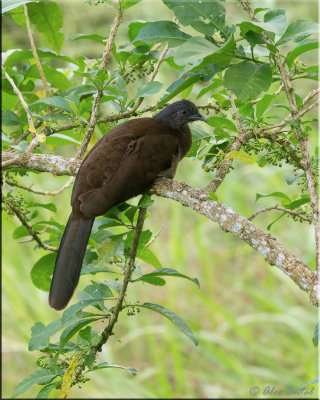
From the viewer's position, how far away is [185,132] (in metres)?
2.65

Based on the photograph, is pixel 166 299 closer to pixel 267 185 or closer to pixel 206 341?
pixel 206 341

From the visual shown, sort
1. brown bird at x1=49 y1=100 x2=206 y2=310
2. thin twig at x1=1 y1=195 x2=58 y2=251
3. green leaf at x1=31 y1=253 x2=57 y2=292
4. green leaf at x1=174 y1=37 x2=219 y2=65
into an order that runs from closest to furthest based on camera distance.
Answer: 1. green leaf at x1=174 y1=37 x2=219 y2=65
2. brown bird at x1=49 y1=100 x2=206 y2=310
3. thin twig at x1=1 y1=195 x2=58 y2=251
4. green leaf at x1=31 y1=253 x2=57 y2=292

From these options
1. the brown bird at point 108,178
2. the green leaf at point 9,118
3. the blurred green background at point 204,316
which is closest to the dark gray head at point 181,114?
the brown bird at point 108,178

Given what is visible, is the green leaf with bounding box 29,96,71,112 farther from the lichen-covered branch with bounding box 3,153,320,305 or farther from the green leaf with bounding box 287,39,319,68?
the green leaf with bounding box 287,39,319,68

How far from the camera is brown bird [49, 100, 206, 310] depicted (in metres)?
2.18

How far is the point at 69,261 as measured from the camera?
7.17 feet

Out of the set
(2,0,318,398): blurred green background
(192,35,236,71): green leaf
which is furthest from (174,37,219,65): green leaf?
(2,0,318,398): blurred green background

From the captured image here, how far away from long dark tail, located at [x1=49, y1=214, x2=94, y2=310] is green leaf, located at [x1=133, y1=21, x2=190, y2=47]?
742 millimetres

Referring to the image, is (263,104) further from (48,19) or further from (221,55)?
(48,19)

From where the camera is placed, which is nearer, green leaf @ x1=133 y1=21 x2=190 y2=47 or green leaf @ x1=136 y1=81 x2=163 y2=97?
green leaf @ x1=133 y1=21 x2=190 y2=47

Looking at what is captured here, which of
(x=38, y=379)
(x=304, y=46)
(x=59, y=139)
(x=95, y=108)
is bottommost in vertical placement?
(x=38, y=379)

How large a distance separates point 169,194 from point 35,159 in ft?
1.85

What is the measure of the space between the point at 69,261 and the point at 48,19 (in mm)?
1200

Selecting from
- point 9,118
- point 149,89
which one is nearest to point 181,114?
point 149,89
